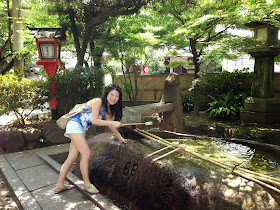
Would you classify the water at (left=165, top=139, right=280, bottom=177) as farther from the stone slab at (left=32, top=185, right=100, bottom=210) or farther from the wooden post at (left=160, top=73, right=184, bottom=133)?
the stone slab at (left=32, top=185, right=100, bottom=210)

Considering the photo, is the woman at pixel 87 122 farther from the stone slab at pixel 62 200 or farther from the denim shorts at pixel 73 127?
the stone slab at pixel 62 200

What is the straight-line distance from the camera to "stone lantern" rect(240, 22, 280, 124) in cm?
825

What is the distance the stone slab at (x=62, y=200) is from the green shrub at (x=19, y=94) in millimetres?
3498

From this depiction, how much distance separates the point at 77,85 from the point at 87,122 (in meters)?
4.62

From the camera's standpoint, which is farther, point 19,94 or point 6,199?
point 19,94

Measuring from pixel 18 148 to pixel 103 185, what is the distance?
11.4 feet

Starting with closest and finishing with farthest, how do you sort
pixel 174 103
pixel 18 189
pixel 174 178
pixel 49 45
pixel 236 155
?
1. pixel 174 178
2. pixel 18 189
3. pixel 236 155
4. pixel 174 103
5. pixel 49 45

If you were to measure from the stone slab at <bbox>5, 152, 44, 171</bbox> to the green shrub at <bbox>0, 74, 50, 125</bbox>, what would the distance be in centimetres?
133

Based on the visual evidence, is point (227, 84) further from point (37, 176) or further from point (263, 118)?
point (37, 176)

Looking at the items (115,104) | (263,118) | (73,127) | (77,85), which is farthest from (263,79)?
(73,127)

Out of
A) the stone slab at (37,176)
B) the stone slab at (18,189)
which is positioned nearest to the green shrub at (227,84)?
the stone slab at (37,176)

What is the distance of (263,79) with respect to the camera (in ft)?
28.7

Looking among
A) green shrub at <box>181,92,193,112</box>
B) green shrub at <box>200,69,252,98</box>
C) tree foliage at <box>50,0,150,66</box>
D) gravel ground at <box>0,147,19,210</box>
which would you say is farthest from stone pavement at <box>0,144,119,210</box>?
green shrub at <box>200,69,252,98</box>

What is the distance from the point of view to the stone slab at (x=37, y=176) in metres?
3.92
